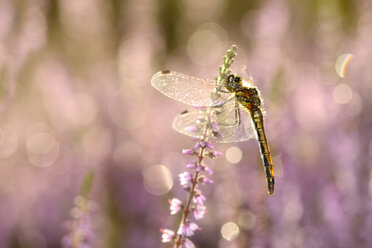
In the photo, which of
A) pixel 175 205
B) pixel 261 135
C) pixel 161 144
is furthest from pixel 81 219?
pixel 161 144

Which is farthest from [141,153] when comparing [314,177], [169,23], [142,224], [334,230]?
[169,23]

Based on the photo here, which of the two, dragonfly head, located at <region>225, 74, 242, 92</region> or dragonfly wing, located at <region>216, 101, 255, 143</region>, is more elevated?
dragonfly head, located at <region>225, 74, 242, 92</region>

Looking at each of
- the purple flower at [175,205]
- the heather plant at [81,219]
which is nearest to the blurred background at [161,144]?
the heather plant at [81,219]

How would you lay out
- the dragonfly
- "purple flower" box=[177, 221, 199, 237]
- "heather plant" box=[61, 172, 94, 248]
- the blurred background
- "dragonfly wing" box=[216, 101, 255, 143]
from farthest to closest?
1. the blurred background
2. "dragonfly wing" box=[216, 101, 255, 143]
3. the dragonfly
4. "heather plant" box=[61, 172, 94, 248]
5. "purple flower" box=[177, 221, 199, 237]

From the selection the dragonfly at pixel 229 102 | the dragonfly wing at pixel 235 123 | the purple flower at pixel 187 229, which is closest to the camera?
the purple flower at pixel 187 229

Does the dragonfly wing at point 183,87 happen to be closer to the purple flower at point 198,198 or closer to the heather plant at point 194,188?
the heather plant at point 194,188

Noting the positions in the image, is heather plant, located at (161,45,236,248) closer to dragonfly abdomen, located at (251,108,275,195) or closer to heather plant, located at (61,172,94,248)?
heather plant, located at (61,172,94,248)

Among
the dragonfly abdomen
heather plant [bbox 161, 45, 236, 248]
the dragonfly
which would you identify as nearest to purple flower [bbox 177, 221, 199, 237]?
heather plant [bbox 161, 45, 236, 248]
